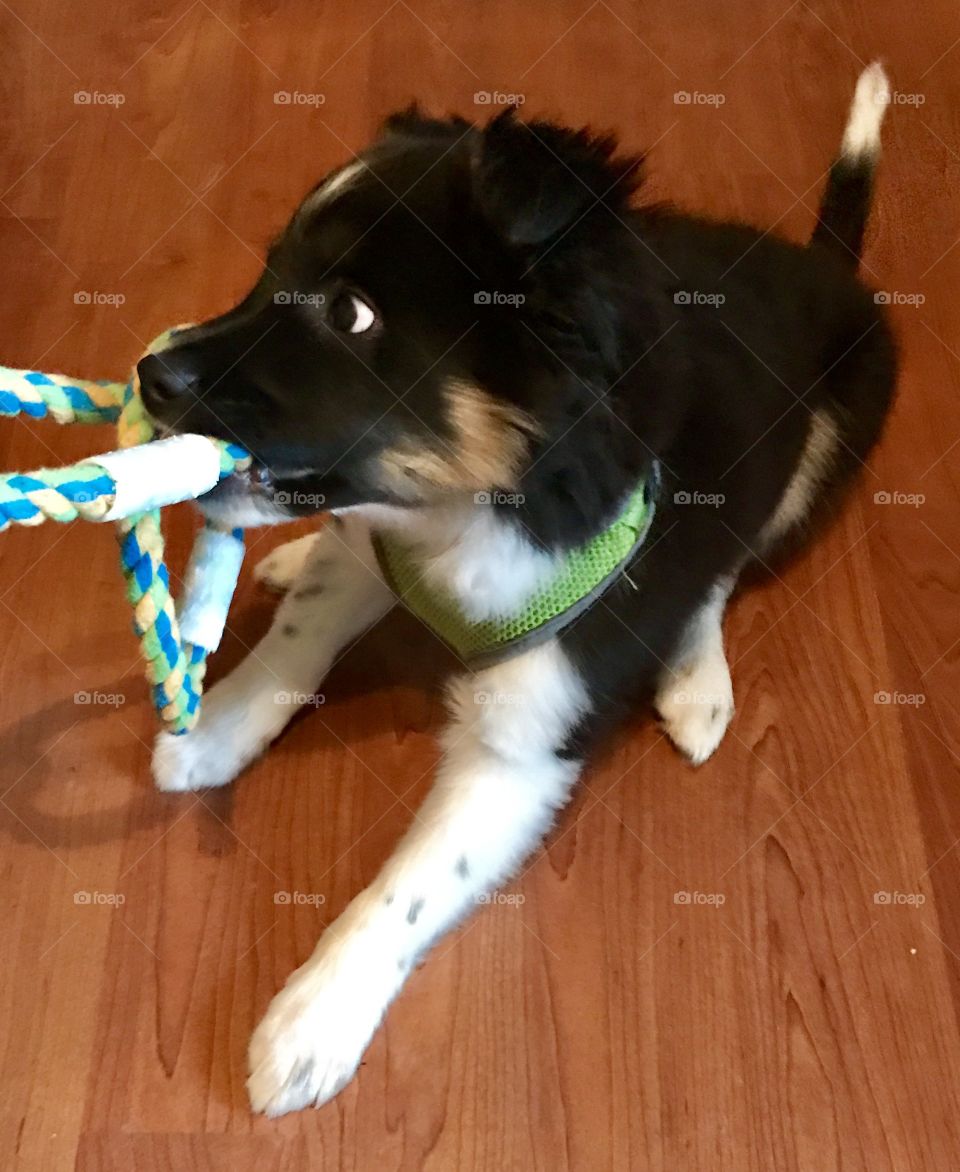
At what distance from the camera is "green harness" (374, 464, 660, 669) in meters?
1.34

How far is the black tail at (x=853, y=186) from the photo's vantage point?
1.99 meters

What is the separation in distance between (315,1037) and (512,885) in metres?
0.40

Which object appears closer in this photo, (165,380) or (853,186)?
(165,380)

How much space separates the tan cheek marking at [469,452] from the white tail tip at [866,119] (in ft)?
4.46

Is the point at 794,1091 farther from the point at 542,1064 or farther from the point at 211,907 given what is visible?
the point at 211,907

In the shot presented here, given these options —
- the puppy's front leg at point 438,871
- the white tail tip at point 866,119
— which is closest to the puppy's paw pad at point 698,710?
the puppy's front leg at point 438,871

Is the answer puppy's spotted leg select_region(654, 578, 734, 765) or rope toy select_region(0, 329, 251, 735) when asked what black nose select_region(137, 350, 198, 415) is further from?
puppy's spotted leg select_region(654, 578, 734, 765)

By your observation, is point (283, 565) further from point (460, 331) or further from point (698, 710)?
point (460, 331)

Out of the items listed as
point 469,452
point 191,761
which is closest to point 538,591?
point 469,452

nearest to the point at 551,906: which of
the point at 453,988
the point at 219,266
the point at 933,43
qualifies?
the point at 453,988

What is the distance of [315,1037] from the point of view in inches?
54.8

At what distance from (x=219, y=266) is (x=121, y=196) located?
40 centimetres

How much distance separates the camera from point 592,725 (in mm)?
1500

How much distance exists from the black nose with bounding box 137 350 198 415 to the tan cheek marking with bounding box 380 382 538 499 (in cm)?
23
